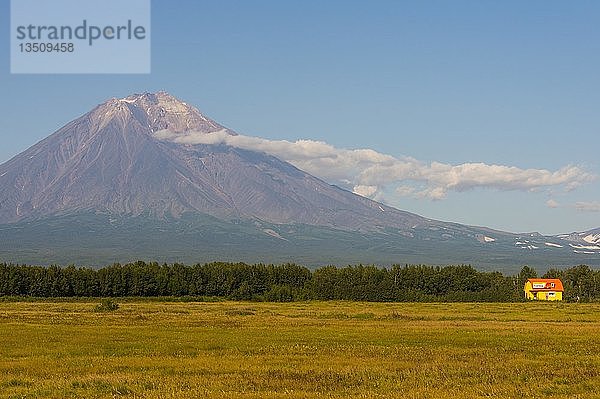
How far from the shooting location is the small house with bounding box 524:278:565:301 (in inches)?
5345

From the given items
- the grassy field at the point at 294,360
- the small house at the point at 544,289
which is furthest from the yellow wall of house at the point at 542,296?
the grassy field at the point at 294,360

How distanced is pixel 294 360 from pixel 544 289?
111 metres

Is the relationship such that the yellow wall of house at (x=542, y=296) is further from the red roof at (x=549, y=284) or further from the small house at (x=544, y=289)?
the red roof at (x=549, y=284)

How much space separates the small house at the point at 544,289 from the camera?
13576cm

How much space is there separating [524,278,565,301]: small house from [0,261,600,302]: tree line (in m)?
1.67

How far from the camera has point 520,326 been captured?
2365 inches

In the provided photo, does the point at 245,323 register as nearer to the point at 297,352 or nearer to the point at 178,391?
the point at 297,352

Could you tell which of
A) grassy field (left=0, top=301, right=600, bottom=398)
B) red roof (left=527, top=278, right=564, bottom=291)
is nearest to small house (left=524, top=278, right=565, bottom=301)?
red roof (left=527, top=278, right=564, bottom=291)

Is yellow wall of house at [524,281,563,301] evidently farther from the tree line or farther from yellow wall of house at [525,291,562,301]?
the tree line

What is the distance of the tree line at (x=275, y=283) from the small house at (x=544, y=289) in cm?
167

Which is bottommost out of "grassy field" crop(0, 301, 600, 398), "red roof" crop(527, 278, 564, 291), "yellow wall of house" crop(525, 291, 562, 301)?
"yellow wall of house" crop(525, 291, 562, 301)

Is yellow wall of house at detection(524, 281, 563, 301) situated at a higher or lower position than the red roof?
lower

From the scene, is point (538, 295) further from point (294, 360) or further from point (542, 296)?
point (294, 360)

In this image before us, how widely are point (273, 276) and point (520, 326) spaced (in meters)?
77.9
